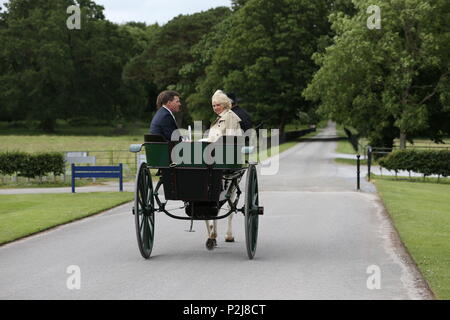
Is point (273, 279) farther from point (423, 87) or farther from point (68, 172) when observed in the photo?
point (423, 87)

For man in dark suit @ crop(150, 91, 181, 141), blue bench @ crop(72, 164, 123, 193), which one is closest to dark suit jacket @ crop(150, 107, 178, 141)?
man in dark suit @ crop(150, 91, 181, 141)

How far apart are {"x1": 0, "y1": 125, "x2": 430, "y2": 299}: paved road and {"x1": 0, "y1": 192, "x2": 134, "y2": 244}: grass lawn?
514 mm

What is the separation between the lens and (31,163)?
26.9 meters

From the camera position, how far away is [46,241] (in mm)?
11656

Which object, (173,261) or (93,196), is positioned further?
→ (93,196)

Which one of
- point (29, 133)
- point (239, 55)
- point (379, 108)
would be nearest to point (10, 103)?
point (29, 133)

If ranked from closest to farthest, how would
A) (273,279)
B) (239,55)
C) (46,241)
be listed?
(273,279), (46,241), (239,55)

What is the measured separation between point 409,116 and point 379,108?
233 centimetres

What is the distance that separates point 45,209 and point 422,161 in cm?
1837

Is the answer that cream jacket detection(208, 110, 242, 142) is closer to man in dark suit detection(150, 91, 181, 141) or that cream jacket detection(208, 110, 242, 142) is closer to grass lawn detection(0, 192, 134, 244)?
man in dark suit detection(150, 91, 181, 141)

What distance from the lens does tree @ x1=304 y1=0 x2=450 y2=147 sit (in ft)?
137

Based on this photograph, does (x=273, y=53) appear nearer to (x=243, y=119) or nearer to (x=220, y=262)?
(x=243, y=119)

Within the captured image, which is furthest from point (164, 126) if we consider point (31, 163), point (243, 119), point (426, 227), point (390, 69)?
point (390, 69)

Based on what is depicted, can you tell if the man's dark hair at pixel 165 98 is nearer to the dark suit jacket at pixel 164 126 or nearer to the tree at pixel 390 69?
the dark suit jacket at pixel 164 126
